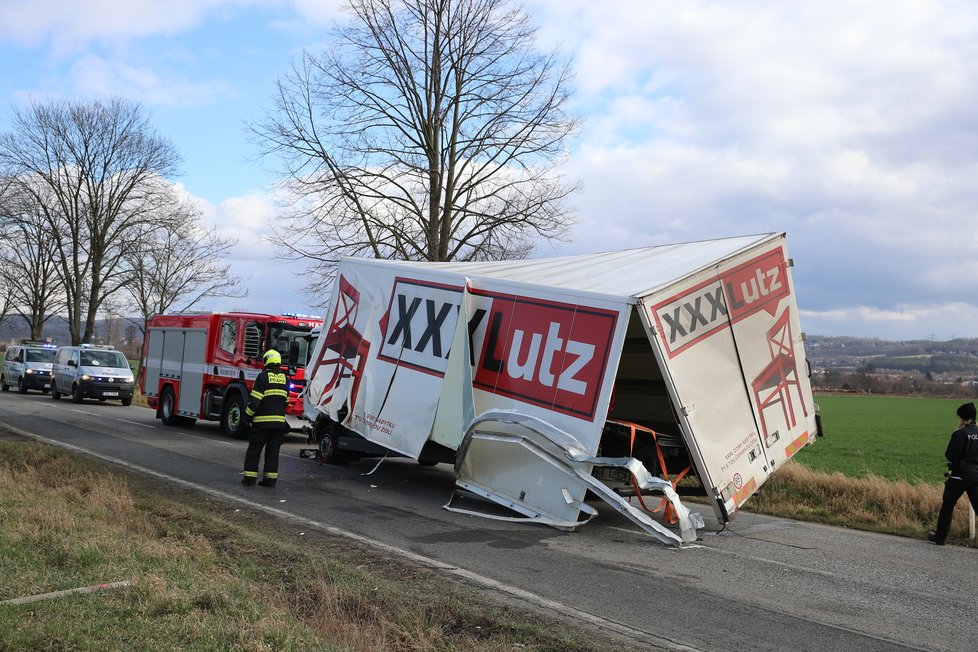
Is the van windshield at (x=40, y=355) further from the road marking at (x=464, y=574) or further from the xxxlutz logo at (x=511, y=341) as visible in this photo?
the xxxlutz logo at (x=511, y=341)

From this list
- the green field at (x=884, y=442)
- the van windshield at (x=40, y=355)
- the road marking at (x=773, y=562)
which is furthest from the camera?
the van windshield at (x=40, y=355)

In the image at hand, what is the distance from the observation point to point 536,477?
31.8ft

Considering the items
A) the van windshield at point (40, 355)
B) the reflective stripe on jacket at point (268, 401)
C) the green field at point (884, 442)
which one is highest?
the reflective stripe on jacket at point (268, 401)

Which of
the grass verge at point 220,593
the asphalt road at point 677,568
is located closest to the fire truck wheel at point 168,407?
the asphalt road at point 677,568

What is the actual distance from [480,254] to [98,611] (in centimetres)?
1885

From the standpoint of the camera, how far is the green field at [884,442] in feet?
72.8

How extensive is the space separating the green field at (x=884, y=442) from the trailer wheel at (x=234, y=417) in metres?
12.0

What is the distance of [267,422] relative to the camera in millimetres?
11711

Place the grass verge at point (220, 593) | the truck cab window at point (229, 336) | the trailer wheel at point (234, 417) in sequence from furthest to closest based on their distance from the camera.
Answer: the truck cab window at point (229, 336) → the trailer wheel at point (234, 417) → the grass verge at point (220, 593)

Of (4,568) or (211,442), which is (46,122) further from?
(4,568)

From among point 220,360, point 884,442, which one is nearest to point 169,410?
point 220,360

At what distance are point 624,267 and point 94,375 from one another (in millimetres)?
23261

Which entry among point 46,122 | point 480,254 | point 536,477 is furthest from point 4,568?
point 46,122

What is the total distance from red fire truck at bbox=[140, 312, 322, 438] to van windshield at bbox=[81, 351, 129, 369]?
940 centimetres
